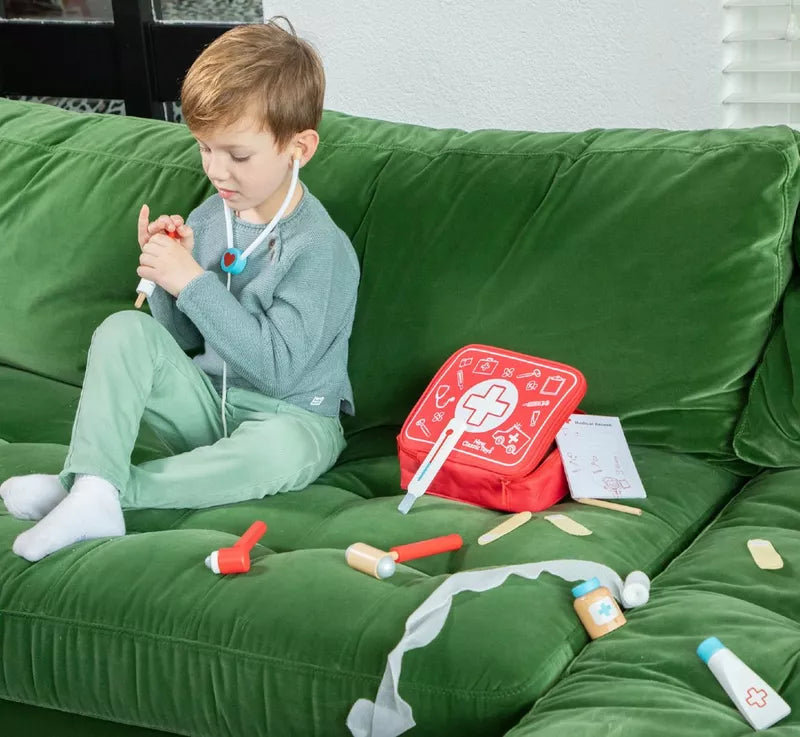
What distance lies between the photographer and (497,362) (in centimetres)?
196

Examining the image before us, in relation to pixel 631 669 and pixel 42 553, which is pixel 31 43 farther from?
pixel 631 669

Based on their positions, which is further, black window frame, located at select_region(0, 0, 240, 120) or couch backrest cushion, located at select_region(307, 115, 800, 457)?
black window frame, located at select_region(0, 0, 240, 120)

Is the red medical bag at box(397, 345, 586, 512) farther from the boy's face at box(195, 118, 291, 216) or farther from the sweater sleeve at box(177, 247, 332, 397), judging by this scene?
the boy's face at box(195, 118, 291, 216)

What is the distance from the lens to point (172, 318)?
2133 millimetres

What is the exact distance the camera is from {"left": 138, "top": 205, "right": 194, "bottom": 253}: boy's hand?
201cm

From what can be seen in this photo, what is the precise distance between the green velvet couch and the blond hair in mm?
231

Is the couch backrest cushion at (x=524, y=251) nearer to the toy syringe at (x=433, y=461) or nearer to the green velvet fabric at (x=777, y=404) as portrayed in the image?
the green velvet fabric at (x=777, y=404)

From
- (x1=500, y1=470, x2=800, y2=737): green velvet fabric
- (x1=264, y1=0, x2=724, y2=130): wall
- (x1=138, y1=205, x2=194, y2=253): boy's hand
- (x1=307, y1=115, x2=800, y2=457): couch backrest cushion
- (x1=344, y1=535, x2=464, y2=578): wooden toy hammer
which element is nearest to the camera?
(x1=500, y1=470, x2=800, y2=737): green velvet fabric

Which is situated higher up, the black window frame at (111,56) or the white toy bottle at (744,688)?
the black window frame at (111,56)

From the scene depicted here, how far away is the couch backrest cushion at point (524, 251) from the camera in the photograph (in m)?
1.90

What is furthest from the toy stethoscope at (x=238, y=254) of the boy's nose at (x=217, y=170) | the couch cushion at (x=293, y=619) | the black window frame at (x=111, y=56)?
the black window frame at (x=111, y=56)

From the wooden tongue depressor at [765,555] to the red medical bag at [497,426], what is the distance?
0.31m

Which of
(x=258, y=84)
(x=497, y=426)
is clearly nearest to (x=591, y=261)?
(x=497, y=426)

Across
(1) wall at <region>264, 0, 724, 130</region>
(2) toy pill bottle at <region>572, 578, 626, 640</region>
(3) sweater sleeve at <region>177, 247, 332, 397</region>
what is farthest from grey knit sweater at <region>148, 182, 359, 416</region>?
(1) wall at <region>264, 0, 724, 130</region>
